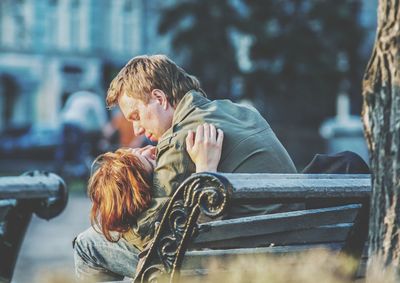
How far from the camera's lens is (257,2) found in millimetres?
33781

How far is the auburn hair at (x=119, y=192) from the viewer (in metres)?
4.04

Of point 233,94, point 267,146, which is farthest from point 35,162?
point 267,146


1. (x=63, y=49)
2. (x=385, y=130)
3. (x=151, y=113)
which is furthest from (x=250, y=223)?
(x=63, y=49)

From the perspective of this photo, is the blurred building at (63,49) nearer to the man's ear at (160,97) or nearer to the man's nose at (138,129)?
the man's nose at (138,129)

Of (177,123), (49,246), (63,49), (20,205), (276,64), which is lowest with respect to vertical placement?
(63,49)

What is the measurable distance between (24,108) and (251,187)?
47824 mm

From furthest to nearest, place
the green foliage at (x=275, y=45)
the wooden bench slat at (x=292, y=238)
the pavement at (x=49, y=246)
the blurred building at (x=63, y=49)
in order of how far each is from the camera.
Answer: the blurred building at (x=63, y=49)
the green foliage at (x=275, y=45)
the pavement at (x=49, y=246)
the wooden bench slat at (x=292, y=238)

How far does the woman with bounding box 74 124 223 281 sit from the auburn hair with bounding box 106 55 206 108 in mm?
252

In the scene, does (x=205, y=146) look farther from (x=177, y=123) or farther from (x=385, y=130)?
(x=385, y=130)

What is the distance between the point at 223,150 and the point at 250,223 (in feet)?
1.35

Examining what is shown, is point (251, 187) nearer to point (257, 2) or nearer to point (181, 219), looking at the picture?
point (181, 219)

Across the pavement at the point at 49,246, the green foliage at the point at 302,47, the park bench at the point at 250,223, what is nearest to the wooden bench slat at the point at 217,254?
the park bench at the point at 250,223

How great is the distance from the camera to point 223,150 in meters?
4.18

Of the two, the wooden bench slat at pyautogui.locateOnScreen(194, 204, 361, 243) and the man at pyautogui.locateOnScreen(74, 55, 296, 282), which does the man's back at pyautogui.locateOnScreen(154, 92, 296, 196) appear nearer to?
the man at pyautogui.locateOnScreen(74, 55, 296, 282)
